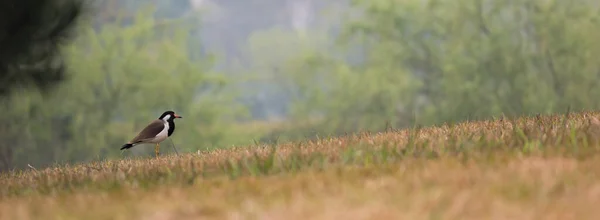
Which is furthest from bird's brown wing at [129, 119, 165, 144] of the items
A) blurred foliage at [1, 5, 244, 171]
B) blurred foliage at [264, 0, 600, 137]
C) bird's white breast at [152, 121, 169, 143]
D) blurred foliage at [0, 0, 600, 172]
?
blurred foliage at [264, 0, 600, 137]

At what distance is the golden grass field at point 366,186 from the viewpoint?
438 cm

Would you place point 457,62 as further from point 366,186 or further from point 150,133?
point 366,186

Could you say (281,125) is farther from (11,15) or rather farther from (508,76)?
(11,15)

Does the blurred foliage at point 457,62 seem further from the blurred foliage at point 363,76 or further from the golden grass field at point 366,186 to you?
the golden grass field at point 366,186

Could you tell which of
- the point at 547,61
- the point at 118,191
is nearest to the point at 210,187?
the point at 118,191

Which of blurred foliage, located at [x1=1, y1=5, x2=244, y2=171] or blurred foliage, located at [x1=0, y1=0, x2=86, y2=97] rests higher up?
blurred foliage, located at [x1=0, y1=0, x2=86, y2=97]

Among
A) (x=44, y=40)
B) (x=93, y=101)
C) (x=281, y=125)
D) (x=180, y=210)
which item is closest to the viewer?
(x=180, y=210)

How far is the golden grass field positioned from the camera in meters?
4.38

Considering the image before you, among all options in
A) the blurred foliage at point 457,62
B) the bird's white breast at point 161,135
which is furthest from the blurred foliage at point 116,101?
the bird's white breast at point 161,135

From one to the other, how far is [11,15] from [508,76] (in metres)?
25.0

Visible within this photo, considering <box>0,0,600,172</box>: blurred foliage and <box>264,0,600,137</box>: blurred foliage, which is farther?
<box>264,0,600,137</box>: blurred foliage

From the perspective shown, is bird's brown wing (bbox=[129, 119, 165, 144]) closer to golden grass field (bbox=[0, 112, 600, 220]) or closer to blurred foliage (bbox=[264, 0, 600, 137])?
golden grass field (bbox=[0, 112, 600, 220])

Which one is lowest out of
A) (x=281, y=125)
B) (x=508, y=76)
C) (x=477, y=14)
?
(x=281, y=125)

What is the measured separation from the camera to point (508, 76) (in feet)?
108
